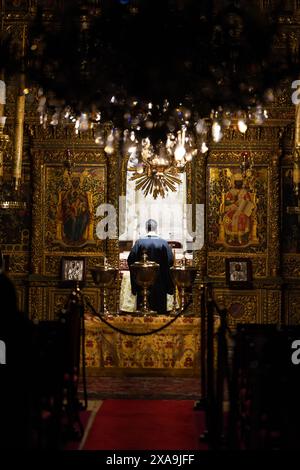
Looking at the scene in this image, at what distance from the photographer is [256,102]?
719cm

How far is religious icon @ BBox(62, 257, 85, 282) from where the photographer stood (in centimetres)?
1266

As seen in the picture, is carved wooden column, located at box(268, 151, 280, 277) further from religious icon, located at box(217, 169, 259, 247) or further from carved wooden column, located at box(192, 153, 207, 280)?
carved wooden column, located at box(192, 153, 207, 280)

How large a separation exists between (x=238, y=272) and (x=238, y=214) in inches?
41.4

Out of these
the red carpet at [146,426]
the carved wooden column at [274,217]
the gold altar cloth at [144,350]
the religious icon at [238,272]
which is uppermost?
the carved wooden column at [274,217]

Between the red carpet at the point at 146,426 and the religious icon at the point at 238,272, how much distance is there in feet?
13.5

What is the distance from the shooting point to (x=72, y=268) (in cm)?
1268

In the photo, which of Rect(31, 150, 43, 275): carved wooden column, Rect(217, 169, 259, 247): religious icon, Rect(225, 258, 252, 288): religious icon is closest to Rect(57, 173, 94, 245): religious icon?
Rect(31, 150, 43, 275): carved wooden column

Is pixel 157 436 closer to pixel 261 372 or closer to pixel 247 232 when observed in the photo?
pixel 261 372

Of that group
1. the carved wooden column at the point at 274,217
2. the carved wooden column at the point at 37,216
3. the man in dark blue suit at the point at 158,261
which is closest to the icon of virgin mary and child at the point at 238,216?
the carved wooden column at the point at 274,217

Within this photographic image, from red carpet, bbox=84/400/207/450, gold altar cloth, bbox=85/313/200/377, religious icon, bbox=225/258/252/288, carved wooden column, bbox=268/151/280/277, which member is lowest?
red carpet, bbox=84/400/207/450

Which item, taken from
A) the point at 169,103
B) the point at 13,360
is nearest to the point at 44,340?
the point at 13,360

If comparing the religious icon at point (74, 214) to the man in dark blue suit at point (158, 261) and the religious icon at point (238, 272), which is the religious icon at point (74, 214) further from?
the religious icon at point (238, 272)

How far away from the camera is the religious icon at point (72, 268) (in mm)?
12656

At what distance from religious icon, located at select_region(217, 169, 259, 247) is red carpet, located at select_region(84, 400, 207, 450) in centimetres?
461
